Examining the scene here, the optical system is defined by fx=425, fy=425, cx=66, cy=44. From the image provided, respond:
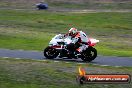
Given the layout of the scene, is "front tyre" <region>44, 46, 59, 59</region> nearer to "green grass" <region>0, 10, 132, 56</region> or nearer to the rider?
the rider

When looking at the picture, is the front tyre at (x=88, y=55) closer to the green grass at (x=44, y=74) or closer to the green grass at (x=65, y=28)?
the green grass at (x=44, y=74)

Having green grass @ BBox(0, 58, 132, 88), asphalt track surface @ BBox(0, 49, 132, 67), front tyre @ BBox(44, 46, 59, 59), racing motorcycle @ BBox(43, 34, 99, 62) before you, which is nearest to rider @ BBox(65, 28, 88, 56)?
racing motorcycle @ BBox(43, 34, 99, 62)

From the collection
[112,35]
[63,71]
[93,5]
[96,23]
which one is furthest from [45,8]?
[63,71]

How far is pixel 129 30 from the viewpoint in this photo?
53781 millimetres

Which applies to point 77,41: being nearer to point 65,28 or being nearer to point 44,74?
point 44,74

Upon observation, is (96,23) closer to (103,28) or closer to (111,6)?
(103,28)

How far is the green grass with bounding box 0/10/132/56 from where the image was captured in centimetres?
3716

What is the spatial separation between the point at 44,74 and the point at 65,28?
34.8 meters

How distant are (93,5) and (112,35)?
143 ft

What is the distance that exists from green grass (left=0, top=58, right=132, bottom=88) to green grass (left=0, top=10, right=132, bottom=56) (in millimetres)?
10390

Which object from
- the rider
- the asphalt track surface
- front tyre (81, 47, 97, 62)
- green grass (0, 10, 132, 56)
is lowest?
green grass (0, 10, 132, 56)

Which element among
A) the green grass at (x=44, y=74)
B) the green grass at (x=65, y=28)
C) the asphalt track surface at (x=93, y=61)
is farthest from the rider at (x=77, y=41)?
the green grass at (x=65, y=28)

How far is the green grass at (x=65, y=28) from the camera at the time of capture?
122 feet

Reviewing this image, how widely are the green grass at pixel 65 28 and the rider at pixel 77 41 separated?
807cm
